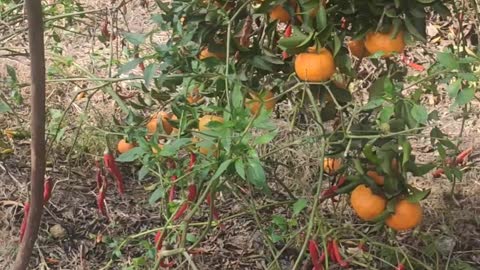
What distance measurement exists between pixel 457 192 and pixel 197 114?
1096 millimetres

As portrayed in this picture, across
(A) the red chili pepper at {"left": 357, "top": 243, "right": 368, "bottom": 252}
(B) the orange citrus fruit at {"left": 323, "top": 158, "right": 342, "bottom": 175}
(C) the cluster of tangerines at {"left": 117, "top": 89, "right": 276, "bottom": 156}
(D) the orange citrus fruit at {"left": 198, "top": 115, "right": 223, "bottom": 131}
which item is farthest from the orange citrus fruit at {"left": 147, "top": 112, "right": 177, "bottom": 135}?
(A) the red chili pepper at {"left": 357, "top": 243, "right": 368, "bottom": 252}

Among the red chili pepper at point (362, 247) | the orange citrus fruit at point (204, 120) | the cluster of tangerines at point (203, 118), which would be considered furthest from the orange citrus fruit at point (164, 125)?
the red chili pepper at point (362, 247)

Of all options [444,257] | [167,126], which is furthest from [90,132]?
[444,257]

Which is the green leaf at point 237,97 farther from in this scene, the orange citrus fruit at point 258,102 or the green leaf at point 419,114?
the green leaf at point 419,114

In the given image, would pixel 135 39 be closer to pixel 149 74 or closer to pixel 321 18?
pixel 149 74

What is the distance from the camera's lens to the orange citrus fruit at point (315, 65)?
1702mm

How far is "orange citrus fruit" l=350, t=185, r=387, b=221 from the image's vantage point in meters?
1.79

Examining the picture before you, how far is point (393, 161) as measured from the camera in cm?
177

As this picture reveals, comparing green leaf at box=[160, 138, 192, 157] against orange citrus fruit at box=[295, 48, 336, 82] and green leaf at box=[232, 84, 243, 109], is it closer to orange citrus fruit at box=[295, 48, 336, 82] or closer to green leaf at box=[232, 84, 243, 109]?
green leaf at box=[232, 84, 243, 109]

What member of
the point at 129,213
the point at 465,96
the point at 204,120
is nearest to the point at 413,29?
the point at 465,96

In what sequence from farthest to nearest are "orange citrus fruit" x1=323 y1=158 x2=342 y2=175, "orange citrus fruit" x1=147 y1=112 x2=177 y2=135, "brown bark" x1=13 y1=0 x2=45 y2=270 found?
"orange citrus fruit" x1=323 y1=158 x2=342 y2=175
"orange citrus fruit" x1=147 y1=112 x2=177 y2=135
"brown bark" x1=13 y1=0 x2=45 y2=270

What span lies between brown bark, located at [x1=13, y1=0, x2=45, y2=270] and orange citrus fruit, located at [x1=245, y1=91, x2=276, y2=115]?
46cm

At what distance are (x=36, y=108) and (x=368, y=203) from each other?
2.38 feet

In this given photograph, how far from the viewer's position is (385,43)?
1.71 meters
